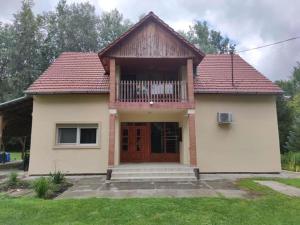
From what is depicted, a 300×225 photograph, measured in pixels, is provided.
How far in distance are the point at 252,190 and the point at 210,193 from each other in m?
1.47

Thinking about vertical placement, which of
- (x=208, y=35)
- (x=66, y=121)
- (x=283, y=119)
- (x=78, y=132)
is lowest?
(x=78, y=132)

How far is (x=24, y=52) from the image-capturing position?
25.8 metres

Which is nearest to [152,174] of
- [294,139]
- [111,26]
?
[294,139]

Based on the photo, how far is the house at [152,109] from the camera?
11.2 m

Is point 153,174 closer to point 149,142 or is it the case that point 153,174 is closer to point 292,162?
point 149,142

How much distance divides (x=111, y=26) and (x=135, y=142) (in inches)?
829

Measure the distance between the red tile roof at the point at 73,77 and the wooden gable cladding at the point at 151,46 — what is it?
6.87 ft

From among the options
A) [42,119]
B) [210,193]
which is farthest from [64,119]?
[210,193]

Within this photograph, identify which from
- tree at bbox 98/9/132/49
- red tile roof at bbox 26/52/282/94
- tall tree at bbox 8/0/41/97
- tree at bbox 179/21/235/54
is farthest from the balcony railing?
tree at bbox 179/21/235/54

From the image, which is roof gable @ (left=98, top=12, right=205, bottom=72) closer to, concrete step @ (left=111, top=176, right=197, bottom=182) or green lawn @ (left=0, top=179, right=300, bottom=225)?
concrete step @ (left=111, top=176, right=197, bottom=182)

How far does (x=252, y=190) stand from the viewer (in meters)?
7.63

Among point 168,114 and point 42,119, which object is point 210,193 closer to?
point 168,114

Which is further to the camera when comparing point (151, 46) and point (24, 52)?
point (24, 52)

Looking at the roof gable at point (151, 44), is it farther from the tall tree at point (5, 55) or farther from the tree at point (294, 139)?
the tall tree at point (5, 55)
